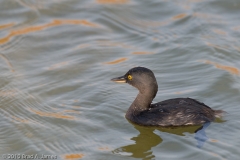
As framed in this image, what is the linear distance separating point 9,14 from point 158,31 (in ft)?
11.2

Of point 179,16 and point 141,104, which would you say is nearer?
point 141,104

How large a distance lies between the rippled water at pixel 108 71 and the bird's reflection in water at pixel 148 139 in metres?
0.02

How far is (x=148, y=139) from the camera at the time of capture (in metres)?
9.12

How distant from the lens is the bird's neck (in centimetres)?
955

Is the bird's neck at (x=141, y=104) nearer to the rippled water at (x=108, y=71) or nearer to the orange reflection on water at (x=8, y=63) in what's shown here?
the rippled water at (x=108, y=71)

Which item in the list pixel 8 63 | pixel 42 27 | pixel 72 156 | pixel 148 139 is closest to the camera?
pixel 72 156

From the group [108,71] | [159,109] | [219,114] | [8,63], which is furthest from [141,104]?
[8,63]

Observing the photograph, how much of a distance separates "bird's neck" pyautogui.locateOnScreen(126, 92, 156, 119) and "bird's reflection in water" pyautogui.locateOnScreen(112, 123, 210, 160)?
24 cm

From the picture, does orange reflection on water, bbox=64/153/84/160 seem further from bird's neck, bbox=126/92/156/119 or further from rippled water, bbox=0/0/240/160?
bird's neck, bbox=126/92/156/119

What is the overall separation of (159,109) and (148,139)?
53 centimetres

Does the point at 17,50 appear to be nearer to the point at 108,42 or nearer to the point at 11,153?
the point at 108,42

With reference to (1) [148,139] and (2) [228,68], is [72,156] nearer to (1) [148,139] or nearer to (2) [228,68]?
(1) [148,139]

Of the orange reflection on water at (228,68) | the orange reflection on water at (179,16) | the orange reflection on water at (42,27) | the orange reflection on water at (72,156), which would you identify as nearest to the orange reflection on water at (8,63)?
the orange reflection on water at (42,27)

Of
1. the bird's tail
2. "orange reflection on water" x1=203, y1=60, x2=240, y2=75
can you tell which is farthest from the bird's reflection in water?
"orange reflection on water" x1=203, y1=60, x2=240, y2=75
